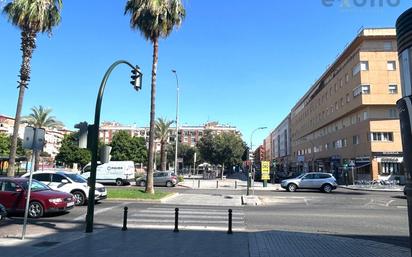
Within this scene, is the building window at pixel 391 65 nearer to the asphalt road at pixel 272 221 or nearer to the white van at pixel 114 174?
the white van at pixel 114 174

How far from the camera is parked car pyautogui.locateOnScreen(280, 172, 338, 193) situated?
108 ft

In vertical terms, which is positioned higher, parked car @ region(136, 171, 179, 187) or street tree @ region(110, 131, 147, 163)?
street tree @ region(110, 131, 147, 163)

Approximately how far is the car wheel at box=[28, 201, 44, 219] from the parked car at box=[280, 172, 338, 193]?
23108 millimetres

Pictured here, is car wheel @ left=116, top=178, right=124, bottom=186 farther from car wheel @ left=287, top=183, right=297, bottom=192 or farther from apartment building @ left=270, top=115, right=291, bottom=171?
apartment building @ left=270, top=115, right=291, bottom=171

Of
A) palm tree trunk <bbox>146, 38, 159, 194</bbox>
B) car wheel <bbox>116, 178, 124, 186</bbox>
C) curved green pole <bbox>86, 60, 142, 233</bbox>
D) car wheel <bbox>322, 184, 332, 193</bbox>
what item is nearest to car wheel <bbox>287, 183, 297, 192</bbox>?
car wheel <bbox>322, 184, 332, 193</bbox>

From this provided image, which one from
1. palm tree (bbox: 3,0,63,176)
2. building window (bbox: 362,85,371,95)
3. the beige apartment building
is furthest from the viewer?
building window (bbox: 362,85,371,95)

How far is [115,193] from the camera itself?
2384cm

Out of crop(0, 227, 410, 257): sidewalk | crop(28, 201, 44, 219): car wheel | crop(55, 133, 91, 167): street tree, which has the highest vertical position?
crop(55, 133, 91, 167): street tree

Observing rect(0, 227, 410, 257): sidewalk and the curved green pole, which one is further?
the curved green pole

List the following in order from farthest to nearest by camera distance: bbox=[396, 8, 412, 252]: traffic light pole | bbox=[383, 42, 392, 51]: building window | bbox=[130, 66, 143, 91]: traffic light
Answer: bbox=[383, 42, 392, 51]: building window, bbox=[130, 66, 143, 91]: traffic light, bbox=[396, 8, 412, 252]: traffic light pole

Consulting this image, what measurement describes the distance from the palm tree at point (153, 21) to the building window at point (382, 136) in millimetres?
32613

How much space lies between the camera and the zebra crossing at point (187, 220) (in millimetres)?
12961

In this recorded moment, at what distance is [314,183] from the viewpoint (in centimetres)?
3316

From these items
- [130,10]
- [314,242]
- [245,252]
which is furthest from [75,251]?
[130,10]
